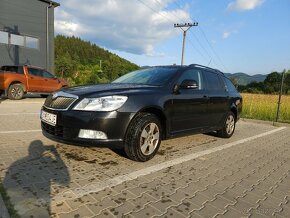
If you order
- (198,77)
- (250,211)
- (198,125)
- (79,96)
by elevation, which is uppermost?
(198,77)

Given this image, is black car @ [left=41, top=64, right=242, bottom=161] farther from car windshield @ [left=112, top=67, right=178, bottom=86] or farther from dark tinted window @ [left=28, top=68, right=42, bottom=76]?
dark tinted window @ [left=28, top=68, right=42, bottom=76]

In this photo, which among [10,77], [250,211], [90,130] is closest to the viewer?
Result: [250,211]

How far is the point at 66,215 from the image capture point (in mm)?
2578

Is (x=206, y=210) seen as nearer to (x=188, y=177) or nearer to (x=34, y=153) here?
(x=188, y=177)

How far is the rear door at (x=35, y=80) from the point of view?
13.7m

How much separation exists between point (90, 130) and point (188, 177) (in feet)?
4.88

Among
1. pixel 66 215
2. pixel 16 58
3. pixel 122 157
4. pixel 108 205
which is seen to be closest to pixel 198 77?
pixel 122 157

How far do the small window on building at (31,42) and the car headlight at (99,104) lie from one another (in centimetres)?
2075

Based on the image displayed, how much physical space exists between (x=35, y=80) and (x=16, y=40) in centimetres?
956

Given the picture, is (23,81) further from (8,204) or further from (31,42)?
(8,204)

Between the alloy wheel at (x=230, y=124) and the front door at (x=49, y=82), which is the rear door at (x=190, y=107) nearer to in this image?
the alloy wheel at (x=230, y=124)

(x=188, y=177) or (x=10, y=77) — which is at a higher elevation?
(x=10, y=77)

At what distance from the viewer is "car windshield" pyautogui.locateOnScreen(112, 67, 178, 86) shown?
490cm

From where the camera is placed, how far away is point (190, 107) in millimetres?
5117
